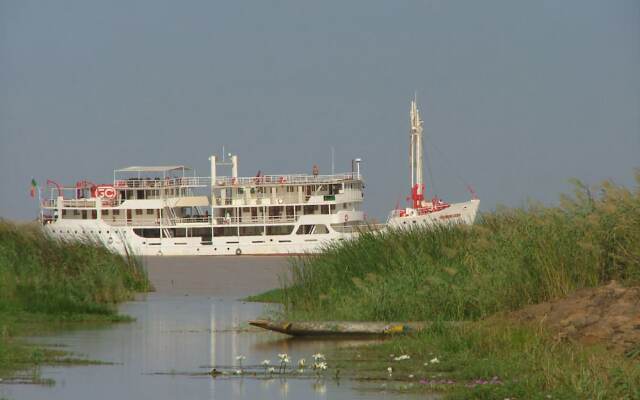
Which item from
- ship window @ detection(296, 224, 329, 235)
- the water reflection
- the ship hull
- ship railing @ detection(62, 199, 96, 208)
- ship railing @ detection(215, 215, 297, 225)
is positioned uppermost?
ship railing @ detection(62, 199, 96, 208)

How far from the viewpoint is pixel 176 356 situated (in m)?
16.7

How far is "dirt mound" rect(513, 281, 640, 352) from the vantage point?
1466 centimetres

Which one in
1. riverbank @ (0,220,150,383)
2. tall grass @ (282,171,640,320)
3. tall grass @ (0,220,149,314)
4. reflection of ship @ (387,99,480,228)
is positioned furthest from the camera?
reflection of ship @ (387,99,480,228)

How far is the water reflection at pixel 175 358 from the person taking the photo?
13.1 m

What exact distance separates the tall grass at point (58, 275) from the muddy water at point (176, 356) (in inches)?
29.4

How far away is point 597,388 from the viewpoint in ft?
36.8

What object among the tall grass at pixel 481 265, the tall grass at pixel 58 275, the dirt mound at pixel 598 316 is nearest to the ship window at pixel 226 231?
the tall grass at pixel 58 275

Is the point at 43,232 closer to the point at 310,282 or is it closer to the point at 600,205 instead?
the point at 310,282

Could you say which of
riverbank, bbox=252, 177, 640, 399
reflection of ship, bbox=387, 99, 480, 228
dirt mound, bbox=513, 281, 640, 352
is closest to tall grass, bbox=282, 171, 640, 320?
riverbank, bbox=252, 177, 640, 399

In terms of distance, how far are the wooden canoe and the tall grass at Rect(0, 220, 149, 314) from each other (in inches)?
178

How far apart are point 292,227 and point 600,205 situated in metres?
58.7

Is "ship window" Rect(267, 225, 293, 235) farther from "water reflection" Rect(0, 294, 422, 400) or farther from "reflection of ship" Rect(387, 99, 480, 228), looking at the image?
"water reflection" Rect(0, 294, 422, 400)

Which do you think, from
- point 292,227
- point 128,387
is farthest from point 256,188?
point 128,387

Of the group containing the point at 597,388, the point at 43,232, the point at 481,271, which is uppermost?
the point at 43,232
